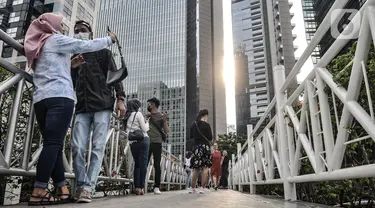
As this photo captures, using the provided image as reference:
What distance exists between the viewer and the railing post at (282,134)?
283 cm

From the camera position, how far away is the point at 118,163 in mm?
4664

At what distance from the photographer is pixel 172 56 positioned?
8494cm

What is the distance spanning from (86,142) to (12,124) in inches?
27.1

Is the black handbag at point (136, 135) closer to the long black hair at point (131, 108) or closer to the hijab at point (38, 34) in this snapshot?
the long black hair at point (131, 108)

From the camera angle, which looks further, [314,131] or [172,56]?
[172,56]

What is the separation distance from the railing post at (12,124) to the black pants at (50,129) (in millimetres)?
227

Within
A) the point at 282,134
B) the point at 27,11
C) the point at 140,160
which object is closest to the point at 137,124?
the point at 140,160

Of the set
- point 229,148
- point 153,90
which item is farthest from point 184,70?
point 229,148

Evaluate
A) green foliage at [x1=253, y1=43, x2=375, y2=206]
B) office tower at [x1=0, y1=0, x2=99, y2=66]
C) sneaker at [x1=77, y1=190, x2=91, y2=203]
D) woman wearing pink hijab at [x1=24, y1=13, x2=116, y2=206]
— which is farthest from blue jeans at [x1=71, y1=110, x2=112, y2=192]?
office tower at [x1=0, y1=0, x2=99, y2=66]

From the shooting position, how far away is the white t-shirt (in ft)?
13.6

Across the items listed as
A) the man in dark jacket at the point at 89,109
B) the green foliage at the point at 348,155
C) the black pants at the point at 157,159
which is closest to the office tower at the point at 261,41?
the black pants at the point at 157,159

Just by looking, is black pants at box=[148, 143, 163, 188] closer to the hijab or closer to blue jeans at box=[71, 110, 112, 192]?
blue jeans at box=[71, 110, 112, 192]

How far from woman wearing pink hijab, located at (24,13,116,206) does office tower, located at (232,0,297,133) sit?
63281mm

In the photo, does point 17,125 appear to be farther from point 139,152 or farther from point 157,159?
point 157,159
